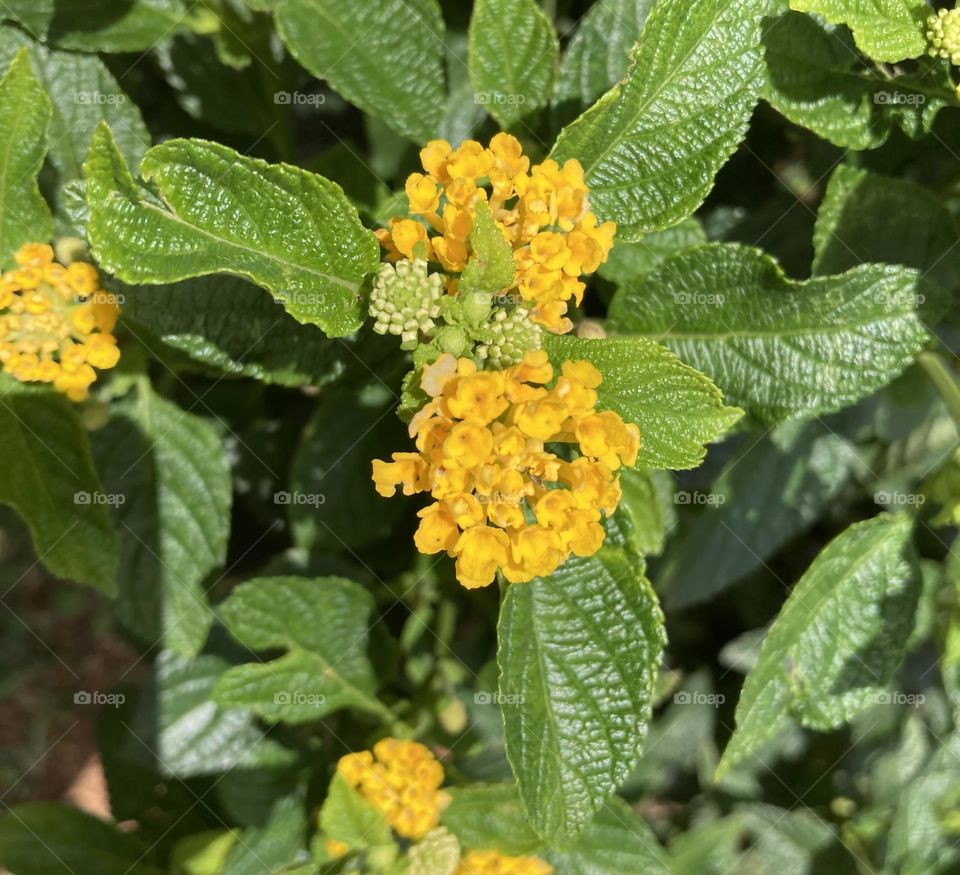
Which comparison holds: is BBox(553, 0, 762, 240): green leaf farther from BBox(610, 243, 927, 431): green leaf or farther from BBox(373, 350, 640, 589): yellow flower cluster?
BBox(373, 350, 640, 589): yellow flower cluster

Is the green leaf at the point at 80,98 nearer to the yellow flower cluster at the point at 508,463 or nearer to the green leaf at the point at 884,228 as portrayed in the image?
the yellow flower cluster at the point at 508,463

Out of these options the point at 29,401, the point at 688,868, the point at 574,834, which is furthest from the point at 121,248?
the point at 688,868

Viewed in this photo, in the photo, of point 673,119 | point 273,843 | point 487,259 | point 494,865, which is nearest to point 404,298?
point 487,259

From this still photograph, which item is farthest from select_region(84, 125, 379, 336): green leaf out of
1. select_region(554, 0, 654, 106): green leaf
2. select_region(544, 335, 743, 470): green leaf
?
select_region(554, 0, 654, 106): green leaf

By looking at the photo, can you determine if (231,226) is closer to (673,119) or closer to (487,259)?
(487,259)

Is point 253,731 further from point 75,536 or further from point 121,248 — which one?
point 121,248

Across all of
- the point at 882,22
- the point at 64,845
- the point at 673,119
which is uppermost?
the point at 882,22
